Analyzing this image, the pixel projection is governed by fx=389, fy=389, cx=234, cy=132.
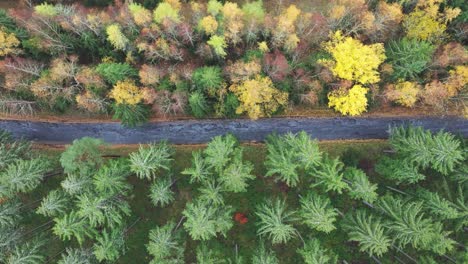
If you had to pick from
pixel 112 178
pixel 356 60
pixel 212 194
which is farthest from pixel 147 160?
pixel 356 60

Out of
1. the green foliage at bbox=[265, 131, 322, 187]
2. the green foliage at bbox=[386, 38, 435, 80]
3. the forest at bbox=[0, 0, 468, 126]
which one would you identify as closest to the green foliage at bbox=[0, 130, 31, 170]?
the forest at bbox=[0, 0, 468, 126]

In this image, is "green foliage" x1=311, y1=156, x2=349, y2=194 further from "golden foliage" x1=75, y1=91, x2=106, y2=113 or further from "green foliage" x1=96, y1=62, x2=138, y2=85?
"golden foliage" x1=75, y1=91, x2=106, y2=113

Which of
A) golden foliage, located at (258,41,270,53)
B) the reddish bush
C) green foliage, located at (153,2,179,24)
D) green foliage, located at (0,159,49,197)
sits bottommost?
the reddish bush

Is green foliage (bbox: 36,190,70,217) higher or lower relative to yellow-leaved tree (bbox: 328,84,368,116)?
lower

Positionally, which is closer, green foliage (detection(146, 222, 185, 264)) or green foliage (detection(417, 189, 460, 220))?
green foliage (detection(417, 189, 460, 220))

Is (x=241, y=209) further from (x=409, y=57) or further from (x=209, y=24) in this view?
(x=409, y=57)

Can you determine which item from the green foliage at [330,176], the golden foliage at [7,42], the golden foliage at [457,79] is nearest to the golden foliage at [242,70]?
the green foliage at [330,176]

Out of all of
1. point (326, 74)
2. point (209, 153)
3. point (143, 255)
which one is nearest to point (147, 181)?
point (143, 255)
